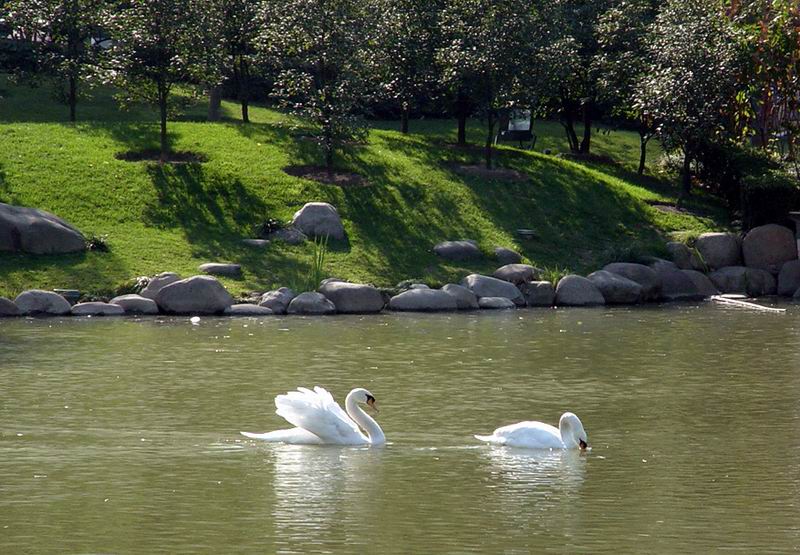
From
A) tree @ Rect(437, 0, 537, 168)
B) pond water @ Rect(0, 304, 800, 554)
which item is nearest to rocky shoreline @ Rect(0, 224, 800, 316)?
pond water @ Rect(0, 304, 800, 554)

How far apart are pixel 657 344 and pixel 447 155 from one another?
13.3m

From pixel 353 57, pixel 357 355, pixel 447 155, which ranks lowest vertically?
pixel 357 355

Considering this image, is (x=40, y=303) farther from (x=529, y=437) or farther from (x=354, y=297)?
(x=529, y=437)

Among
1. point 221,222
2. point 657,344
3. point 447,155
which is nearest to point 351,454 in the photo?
point 657,344

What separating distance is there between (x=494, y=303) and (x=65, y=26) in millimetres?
13891

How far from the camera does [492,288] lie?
2569 centimetres

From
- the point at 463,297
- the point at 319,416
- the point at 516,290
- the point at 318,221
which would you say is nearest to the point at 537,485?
the point at 319,416

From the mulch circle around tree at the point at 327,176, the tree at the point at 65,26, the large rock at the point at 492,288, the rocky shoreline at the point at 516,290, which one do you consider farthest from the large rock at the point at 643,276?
the tree at the point at 65,26

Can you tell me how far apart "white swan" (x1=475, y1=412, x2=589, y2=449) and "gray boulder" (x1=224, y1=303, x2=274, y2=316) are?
36.9ft

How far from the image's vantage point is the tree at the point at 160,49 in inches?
1149

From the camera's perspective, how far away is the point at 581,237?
96.7 ft

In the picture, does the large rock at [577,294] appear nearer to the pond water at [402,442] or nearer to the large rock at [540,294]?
the large rock at [540,294]

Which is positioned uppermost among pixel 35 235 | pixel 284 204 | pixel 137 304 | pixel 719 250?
pixel 284 204

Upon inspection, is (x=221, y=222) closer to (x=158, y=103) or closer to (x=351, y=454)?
(x=158, y=103)
